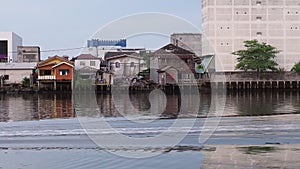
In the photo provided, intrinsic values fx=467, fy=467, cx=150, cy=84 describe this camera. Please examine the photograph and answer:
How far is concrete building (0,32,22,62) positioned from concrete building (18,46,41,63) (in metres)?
2.00

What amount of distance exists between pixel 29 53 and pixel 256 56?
41936 mm

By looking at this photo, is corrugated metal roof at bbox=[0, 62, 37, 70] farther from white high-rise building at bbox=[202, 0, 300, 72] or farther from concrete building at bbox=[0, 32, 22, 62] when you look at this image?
white high-rise building at bbox=[202, 0, 300, 72]

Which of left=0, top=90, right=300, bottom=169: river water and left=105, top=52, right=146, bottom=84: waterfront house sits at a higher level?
left=105, top=52, right=146, bottom=84: waterfront house

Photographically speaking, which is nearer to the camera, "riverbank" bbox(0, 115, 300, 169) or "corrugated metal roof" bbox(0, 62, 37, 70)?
"riverbank" bbox(0, 115, 300, 169)

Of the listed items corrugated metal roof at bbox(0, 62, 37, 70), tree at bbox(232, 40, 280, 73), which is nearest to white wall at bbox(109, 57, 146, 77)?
corrugated metal roof at bbox(0, 62, 37, 70)

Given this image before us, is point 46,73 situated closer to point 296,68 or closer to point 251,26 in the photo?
point 251,26

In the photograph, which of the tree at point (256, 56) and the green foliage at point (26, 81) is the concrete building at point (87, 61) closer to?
the green foliage at point (26, 81)

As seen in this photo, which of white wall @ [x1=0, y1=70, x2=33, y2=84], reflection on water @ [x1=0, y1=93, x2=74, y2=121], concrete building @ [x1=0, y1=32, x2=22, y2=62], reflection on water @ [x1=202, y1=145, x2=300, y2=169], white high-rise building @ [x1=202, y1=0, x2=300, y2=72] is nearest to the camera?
reflection on water @ [x1=202, y1=145, x2=300, y2=169]

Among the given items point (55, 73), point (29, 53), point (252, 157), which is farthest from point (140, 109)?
point (29, 53)

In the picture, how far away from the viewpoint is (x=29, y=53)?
281 feet

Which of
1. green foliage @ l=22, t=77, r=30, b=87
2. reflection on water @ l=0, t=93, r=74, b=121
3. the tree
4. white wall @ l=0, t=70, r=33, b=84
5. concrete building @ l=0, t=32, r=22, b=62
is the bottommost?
reflection on water @ l=0, t=93, r=74, b=121

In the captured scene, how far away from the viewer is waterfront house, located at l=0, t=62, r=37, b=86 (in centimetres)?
6800

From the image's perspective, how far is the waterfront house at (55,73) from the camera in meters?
64.6

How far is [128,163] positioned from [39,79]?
190 ft
